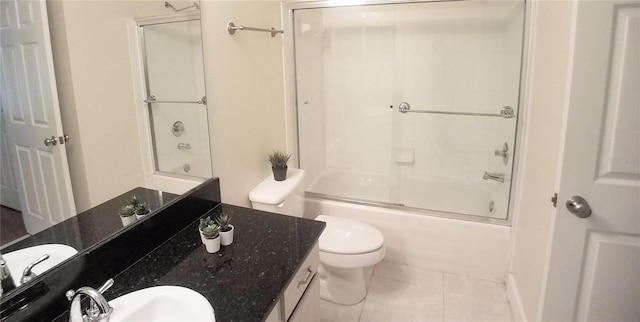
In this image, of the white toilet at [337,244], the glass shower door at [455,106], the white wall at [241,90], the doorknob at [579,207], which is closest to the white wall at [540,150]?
the doorknob at [579,207]

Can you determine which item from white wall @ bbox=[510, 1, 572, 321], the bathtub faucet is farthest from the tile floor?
the bathtub faucet

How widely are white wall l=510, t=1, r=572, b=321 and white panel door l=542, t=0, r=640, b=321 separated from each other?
9 cm

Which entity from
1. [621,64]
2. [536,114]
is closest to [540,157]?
[536,114]

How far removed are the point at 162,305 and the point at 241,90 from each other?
118 cm

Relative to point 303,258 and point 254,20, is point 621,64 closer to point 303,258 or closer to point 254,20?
point 303,258

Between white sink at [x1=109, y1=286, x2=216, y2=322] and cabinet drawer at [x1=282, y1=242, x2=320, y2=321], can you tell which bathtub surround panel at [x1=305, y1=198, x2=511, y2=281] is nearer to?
Answer: cabinet drawer at [x1=282, y1=242, x2=320, y2=321]

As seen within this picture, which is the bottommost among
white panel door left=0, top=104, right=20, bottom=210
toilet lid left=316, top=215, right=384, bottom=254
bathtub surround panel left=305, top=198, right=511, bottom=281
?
bathtub surround panel left=305, top=198, right=511, bottom=281

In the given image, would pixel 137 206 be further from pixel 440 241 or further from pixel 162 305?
pixel 440 241

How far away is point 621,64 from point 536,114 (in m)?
0.64

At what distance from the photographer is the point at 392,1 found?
2.25 m

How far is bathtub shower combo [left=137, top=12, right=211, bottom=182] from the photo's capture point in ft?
4.38

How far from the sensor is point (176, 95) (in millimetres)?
1499

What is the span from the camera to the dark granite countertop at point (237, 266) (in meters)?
1.04

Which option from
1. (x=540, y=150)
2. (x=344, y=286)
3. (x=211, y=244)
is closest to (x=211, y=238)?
(x=211, y=244)
